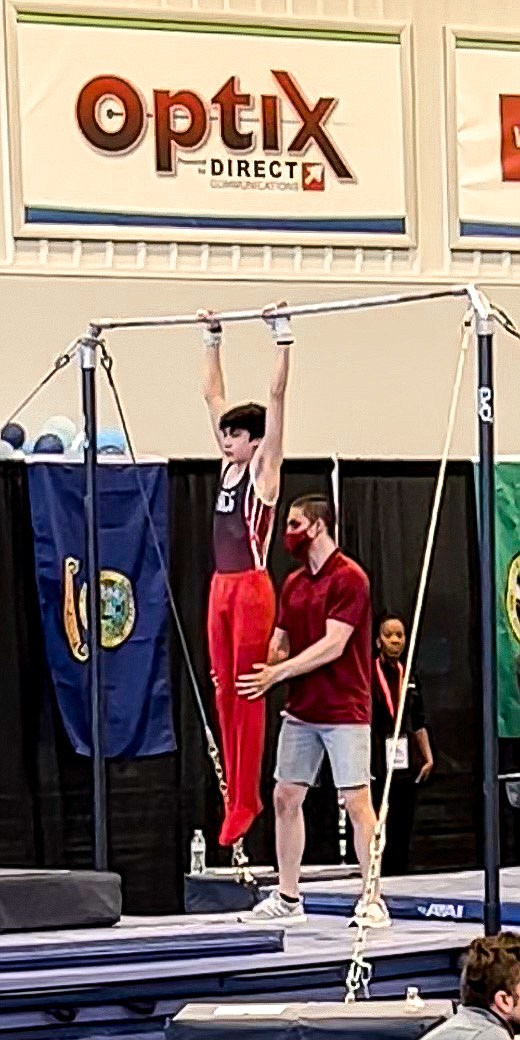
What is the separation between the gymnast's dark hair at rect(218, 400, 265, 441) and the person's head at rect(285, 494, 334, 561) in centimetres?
34

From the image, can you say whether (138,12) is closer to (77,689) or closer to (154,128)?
(154,128)

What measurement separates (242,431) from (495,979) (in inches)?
122

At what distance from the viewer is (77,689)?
30.7 feet

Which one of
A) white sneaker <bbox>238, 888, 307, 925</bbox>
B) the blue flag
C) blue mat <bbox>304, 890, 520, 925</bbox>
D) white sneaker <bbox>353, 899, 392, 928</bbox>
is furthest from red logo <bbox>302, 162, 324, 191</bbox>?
white sneaker <bbox>353, 899, 392, 928</bbox>

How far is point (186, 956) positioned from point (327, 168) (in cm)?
575

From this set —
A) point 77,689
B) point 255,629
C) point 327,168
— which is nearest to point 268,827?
point 77,689

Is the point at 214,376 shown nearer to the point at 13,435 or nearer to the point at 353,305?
the point at 353,305

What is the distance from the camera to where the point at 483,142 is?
1146cm

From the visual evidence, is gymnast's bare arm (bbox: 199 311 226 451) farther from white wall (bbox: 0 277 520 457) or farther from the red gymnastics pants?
white wall (bbox: 0 277 520 457)

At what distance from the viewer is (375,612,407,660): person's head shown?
10.0 metres

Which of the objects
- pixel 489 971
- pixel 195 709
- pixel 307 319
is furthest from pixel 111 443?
pixel 489 971

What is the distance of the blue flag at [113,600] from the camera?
9367 millimetres

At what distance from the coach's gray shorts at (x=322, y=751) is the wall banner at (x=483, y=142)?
486 centimetres

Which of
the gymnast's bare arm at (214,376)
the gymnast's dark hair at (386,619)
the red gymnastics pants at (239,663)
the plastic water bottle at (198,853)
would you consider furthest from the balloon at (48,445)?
the red gymnastics pants at (239,663)
